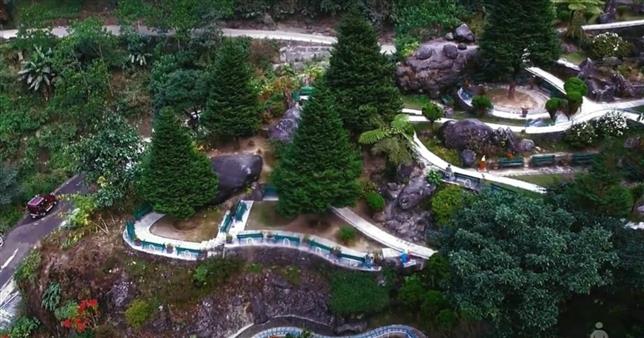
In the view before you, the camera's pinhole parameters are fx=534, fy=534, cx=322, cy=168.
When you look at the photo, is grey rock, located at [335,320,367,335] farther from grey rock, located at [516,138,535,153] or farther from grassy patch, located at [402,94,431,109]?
grassy patch, located at [402,94,431,109]

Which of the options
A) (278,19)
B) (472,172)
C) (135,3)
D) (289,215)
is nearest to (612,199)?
(472,172)

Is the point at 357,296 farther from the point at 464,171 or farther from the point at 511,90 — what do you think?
the point at 511,90

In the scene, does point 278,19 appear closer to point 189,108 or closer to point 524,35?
point 189,108

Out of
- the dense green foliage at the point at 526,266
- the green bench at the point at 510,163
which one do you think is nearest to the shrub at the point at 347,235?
the dense green foliage at the point at 526,266

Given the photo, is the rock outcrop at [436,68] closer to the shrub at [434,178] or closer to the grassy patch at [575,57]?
the grassy patch at [575,57]

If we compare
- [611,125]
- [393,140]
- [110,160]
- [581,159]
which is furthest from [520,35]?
[110,160]

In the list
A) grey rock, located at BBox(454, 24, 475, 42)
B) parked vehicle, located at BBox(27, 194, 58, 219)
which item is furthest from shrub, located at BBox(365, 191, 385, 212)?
parked vehicle, located at BBox(27, 194, 58, 219)
